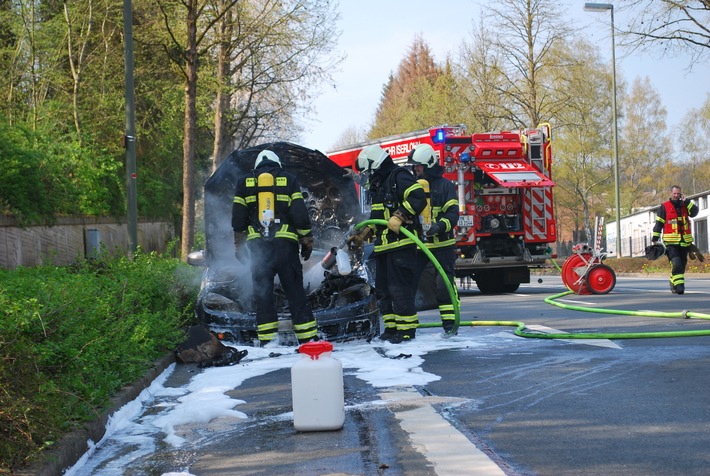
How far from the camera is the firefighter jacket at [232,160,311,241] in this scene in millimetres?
9219

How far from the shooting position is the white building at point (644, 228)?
5003 centimetres

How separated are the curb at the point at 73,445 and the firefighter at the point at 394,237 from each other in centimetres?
329

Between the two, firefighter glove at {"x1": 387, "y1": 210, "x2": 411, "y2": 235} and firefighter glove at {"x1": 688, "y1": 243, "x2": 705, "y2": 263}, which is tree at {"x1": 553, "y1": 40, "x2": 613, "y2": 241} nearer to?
firefighter glove at {"x1": 688, "y1": 243, "x2": 705, "y2": 263}

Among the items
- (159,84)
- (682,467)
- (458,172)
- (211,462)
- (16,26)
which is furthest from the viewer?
(159,84)

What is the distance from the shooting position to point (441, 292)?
9859mm

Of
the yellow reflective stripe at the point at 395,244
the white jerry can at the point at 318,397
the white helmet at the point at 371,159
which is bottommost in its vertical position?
the white jerry can at the point at 318,397

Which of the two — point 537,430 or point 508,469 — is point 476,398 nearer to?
point 537,430

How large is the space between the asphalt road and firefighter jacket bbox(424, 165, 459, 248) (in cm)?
180

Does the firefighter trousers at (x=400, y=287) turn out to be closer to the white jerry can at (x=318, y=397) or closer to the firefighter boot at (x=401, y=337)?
the firefighter boot at (x=401, y=337)

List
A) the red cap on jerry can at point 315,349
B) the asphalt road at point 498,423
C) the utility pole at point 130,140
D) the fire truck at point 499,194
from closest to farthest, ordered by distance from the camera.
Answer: the asphalt road at point 498,423
the red cap on jerry can at point 315,349
the utility pole at point 130,140
the fire truck at point 499,194

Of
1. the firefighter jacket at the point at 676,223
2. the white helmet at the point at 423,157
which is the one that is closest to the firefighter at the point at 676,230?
the firefighter jacket at the point at 676,223

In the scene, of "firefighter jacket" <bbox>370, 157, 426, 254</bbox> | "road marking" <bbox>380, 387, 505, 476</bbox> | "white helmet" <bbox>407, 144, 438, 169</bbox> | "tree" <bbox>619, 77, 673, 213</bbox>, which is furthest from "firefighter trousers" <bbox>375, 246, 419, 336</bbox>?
"tree" <bbox>619, 77, 673, 213</bbox>

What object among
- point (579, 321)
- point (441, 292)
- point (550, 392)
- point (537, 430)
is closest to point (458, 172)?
point (579, 321)

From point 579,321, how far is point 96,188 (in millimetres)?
18333
